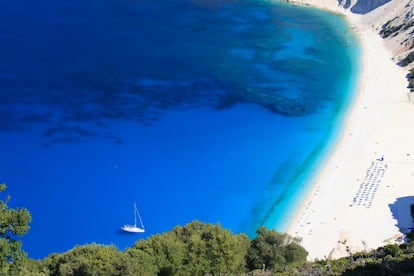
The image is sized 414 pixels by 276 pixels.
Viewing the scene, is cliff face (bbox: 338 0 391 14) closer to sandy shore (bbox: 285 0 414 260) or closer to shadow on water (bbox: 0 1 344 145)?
shadow on water (bbox: 0 1 344 145)

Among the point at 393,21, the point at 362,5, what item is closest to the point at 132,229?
the point at 393,21

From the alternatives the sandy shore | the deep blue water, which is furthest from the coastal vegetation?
the deep blue water

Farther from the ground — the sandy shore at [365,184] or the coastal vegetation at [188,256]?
the sandy shore at [365,184]

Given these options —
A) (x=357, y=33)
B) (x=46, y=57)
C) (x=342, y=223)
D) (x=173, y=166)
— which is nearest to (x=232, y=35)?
(x=357, y=33)

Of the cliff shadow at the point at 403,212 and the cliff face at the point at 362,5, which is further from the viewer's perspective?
the cliff face at the point at 362,5

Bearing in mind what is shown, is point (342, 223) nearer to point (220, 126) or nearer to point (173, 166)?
point (173, 166)

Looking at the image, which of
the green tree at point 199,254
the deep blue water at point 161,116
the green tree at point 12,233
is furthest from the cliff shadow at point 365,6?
the green tree at point 12,233

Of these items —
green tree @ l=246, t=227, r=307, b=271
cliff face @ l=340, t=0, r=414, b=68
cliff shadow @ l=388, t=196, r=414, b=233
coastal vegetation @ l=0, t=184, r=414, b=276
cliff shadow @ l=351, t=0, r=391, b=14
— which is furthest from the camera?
cliff shadow @ l=351, t=0, r=391, b=14

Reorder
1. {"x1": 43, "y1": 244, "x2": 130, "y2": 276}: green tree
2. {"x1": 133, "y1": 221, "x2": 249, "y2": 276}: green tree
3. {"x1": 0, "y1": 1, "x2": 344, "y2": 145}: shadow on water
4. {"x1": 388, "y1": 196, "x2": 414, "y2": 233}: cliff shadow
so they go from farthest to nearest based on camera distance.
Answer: {"x1": 0, "y1": 1, "x2": 344, "y2": 145}: shadow on water → {"x1": 388, "y1": 196, "x2": 414, "y2": 233}: cliff shadow → {"x1": 133, "y1": 221, "x2": 249, "y2": 276}: green tree → {"x1": 43, "y1": 244, "x2": 130, "y2": 276}: green tree

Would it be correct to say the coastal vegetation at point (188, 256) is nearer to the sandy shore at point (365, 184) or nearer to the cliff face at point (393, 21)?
the sandy shore at point (365, 184)
